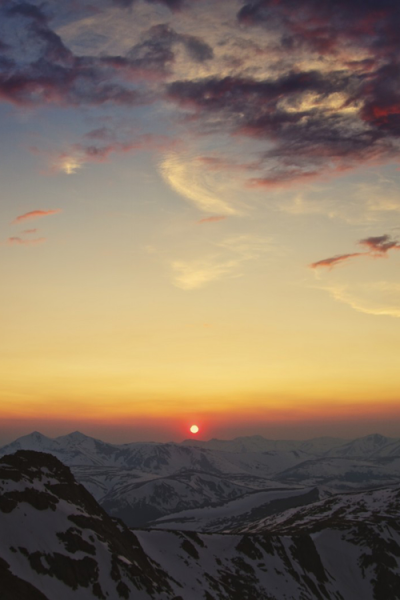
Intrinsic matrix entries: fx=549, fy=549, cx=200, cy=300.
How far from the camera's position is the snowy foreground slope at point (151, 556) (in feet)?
256

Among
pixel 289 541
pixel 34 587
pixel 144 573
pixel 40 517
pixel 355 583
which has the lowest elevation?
pixel 355 583

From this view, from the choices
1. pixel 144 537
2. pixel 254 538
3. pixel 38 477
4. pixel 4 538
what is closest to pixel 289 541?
pixel 254 538

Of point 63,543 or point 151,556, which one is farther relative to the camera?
point 151,556

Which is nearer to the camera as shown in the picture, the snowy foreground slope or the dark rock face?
the dark rock face

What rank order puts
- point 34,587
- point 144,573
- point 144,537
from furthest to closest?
1. point 144,537
2. point 144,573
3. point 34,587

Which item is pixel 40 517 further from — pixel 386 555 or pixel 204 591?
pixel 386 555

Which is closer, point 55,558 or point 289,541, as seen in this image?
point 55,558

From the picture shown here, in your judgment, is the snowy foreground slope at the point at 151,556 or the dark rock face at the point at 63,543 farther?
the snowy foreground slope at the point at 151,556

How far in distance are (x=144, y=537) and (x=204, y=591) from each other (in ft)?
78.0

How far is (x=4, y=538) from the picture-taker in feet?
257

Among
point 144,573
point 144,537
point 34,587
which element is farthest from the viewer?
point 144,537

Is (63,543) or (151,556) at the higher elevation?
(63,543)

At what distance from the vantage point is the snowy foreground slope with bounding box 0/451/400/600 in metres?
78.1

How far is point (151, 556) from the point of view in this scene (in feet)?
365
